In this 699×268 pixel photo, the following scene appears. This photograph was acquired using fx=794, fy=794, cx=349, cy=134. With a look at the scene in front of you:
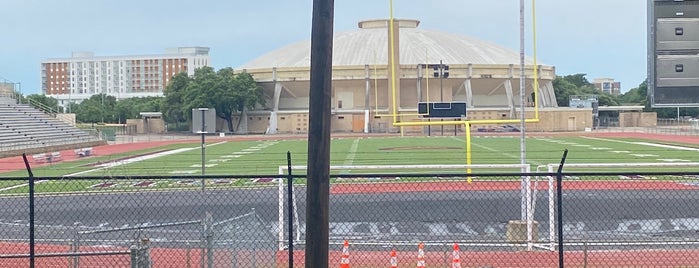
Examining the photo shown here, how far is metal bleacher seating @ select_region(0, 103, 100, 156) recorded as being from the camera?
4994 centimetres

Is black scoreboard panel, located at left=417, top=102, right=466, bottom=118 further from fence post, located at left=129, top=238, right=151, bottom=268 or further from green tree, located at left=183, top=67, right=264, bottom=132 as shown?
green tree, located at left=183, top=67, right=264, bottom=132

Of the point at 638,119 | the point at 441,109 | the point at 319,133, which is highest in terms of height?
the point at 441,109

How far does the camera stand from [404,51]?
336 ft

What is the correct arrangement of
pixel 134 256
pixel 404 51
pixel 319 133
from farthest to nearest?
pixel 404 51
pixel 134 256
pixel 319 133

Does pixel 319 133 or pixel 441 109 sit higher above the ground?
pixel 441 109

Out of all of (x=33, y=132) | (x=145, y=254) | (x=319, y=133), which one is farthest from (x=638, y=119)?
(x=319, y=133)

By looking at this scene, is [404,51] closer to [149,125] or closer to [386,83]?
[386,83]

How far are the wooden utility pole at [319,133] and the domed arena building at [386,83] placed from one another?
261 feet

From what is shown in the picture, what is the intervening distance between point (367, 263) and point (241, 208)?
7.75 meters

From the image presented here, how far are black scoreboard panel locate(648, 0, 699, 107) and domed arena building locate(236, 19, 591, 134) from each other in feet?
255

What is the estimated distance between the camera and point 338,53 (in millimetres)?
103750

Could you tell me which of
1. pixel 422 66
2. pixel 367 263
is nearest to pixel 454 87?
pixel 422 66

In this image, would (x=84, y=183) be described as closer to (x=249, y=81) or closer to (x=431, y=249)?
(x=431, y=249)

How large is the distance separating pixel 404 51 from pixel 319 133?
Answer: 9649 cm
